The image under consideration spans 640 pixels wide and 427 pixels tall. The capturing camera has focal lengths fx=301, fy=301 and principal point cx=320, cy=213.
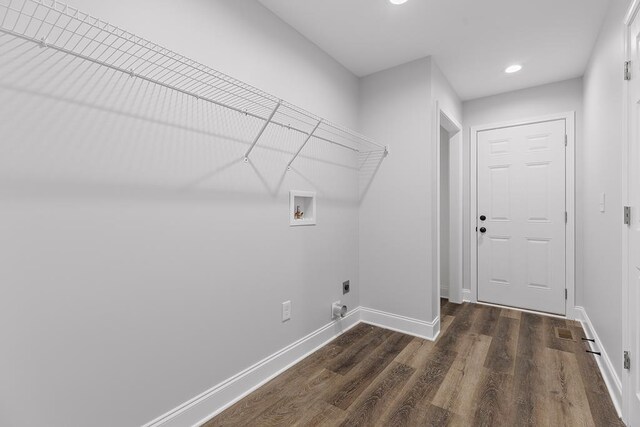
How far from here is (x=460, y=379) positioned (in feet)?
6.22

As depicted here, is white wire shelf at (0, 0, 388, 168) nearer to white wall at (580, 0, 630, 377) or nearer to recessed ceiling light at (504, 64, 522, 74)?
white wall at (580, 0, 630, 377)

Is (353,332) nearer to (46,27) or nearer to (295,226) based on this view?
(295,226)

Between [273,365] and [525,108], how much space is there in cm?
345

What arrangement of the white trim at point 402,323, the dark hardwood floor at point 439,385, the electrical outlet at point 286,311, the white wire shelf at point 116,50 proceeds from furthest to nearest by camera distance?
the white trim at point 402,323 → the electrical outlet at point 286,311 → the dark hardwood floor at point 439,385 → the white wire shelf at point 116,50

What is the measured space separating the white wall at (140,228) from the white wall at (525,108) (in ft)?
7.62

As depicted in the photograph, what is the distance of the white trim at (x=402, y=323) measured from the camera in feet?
8.15

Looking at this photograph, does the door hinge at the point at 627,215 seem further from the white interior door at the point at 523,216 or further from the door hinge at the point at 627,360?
the white interior door at the point at 523,216

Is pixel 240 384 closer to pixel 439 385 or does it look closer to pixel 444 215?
pixel 439 385

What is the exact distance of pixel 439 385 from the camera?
1838mm

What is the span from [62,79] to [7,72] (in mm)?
142

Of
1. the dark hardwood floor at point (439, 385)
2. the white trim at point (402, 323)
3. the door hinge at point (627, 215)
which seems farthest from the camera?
the white trim at point (402, 323)

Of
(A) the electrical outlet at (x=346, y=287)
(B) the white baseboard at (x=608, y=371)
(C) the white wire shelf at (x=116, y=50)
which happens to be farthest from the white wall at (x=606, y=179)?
(C) the white wire shelf at (x=116, y=50)

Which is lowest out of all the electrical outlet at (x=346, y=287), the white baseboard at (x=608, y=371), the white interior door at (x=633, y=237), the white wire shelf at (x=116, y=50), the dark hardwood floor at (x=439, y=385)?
the dark hardwood floor at (x=439, y=385)

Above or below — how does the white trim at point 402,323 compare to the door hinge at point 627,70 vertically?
below
